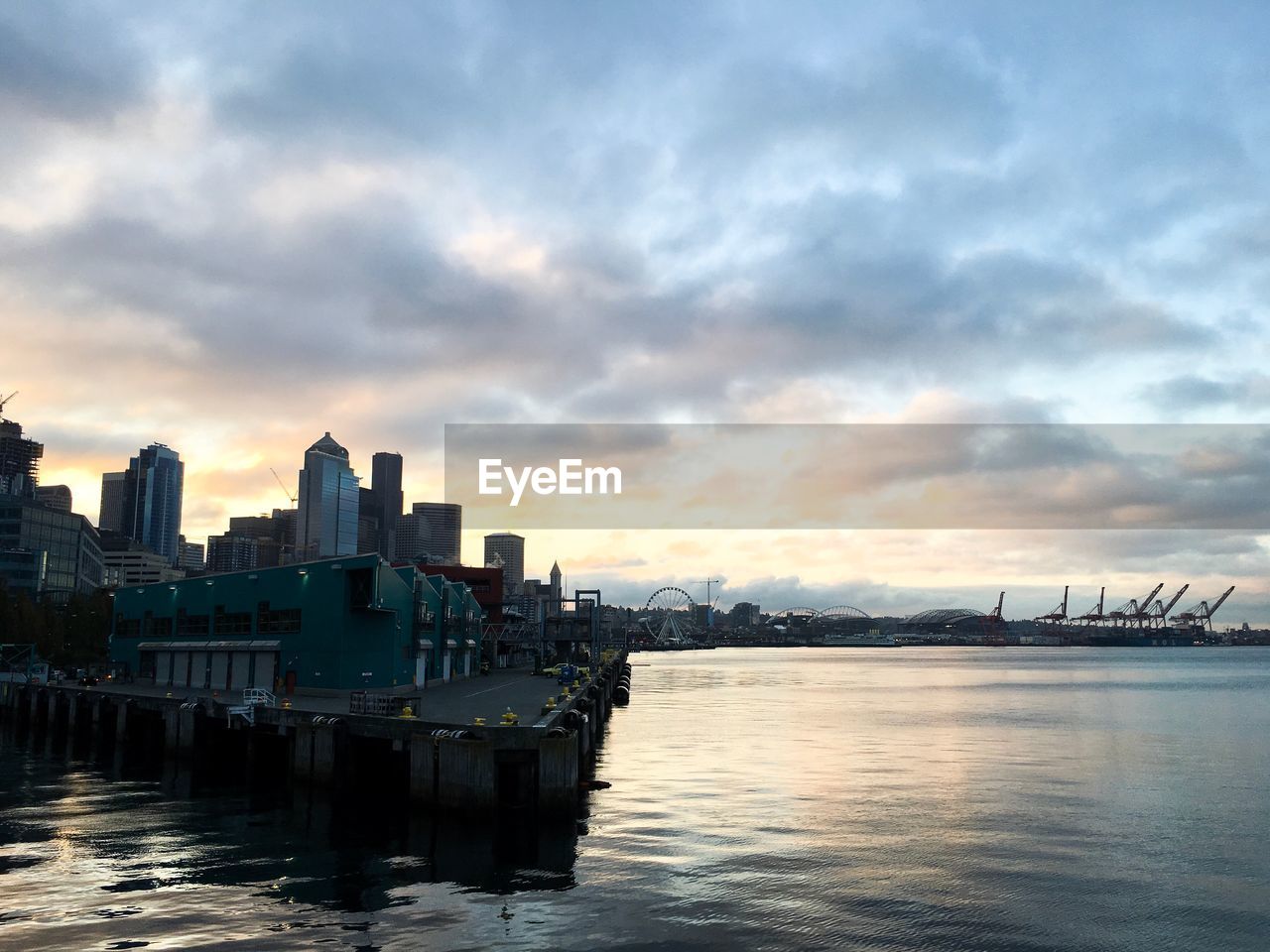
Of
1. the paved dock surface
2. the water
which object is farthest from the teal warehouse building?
the water

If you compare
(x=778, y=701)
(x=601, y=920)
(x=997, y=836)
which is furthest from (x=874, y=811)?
(x=778, y=701)

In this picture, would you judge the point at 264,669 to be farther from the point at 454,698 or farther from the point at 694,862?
the point at 694,862

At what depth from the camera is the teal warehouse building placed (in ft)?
223

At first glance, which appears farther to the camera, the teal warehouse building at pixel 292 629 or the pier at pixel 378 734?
the teal warehouse building at pixel 292 629

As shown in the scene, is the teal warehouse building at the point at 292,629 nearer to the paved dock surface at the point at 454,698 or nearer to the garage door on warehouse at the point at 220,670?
the garage door on warehouse at the point at 220,670

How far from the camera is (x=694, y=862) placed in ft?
105

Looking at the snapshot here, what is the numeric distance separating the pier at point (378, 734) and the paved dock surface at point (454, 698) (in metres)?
0.10

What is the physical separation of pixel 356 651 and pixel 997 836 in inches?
1735

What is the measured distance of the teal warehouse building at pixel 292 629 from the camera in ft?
223

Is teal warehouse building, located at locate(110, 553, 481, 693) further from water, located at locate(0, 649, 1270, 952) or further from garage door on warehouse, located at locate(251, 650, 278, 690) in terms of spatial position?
water, located at locate(0, 649, 1270, 952)

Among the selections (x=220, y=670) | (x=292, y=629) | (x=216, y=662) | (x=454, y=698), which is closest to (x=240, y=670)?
(x=220, y=670)

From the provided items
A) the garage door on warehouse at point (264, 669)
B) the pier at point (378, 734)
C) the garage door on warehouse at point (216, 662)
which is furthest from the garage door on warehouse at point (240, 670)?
the pier at point (378, 734)

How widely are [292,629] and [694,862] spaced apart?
45921mm

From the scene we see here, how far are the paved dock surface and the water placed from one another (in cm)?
661
